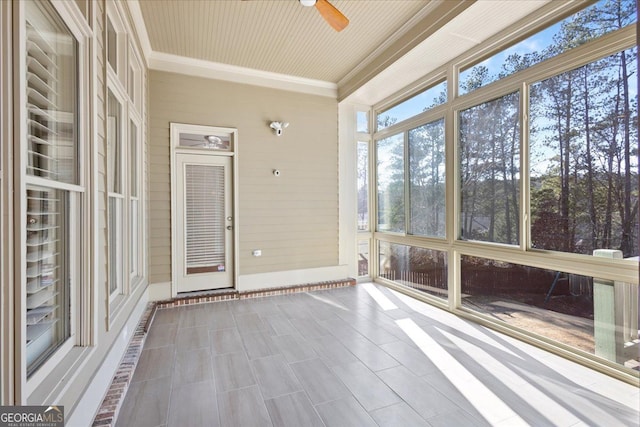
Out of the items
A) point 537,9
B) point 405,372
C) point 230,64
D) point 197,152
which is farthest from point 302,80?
point 405,372

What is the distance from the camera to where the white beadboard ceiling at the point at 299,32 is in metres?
3.14

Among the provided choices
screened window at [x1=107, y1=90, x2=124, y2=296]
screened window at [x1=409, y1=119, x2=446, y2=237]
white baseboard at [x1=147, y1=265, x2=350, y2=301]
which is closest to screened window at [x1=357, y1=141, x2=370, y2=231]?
white baseboard at [x1=147, y1=265, x2=350, y2=301]

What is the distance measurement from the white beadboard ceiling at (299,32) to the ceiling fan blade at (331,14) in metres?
0.50

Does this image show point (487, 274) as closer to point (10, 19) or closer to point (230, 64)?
point (10, 19)

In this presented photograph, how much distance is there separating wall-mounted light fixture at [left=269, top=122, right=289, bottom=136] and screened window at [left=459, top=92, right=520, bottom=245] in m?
2.62

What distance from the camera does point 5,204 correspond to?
110 centimetres

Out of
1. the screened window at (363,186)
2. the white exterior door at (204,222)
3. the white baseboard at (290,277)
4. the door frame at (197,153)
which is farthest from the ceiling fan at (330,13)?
the white baseboard at (290,277)

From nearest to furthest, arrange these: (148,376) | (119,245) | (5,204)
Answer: (5,204) → (148,376) → (119,245)

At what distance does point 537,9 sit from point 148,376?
4772 millimetres

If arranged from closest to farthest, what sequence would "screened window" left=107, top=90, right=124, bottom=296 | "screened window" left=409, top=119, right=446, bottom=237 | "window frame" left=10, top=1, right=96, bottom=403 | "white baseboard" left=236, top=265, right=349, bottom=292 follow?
"window frame" left=10, top=1, right=96, bottom=403 → "screened window" left=107, top=90, right=124, bottom=296 → "screened window" left=409, top=119, right=446, bottom=237 → "white baseboard" left=236, top=265, right=349, bottom=292

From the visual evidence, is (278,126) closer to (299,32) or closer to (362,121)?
(299,32)

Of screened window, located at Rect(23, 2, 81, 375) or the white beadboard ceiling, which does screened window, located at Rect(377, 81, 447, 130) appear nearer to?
the white beadboard ceiling

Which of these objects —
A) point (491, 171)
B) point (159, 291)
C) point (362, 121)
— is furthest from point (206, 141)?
point (491, 171)

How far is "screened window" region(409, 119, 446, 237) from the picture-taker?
4.09m
